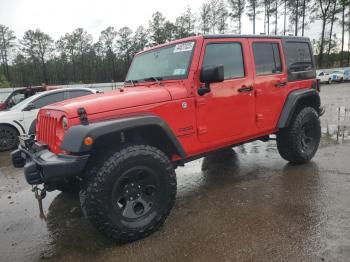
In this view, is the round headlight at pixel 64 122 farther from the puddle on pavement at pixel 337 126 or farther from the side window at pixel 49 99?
the puddle on pavement at pixel 337 126

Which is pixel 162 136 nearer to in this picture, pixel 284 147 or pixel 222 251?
pixel 222 251

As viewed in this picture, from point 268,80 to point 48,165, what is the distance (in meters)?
3.23

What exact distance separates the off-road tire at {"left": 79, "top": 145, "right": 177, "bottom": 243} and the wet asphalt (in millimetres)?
175

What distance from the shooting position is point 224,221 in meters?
3.38

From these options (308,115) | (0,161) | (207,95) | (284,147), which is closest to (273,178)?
(284,147)

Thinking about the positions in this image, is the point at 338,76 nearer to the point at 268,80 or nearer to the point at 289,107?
the point at 289,107

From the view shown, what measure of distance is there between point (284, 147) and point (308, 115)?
2.30 feet

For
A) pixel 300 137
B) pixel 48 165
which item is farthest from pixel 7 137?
pixel 300 137

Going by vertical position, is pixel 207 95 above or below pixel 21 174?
above

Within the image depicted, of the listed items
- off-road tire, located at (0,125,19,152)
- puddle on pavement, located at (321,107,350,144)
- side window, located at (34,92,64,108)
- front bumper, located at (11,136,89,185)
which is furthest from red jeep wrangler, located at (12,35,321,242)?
off-road tire, located at (0,125,19,152)

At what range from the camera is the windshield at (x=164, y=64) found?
3.71m

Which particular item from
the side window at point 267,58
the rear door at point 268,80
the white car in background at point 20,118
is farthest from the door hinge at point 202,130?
the white car in background at point 20,118

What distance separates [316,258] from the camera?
2611 millimetres

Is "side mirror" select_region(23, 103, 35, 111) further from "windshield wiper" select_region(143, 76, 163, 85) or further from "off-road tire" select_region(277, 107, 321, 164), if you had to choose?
"off-road tire" select_region(277, 107, 321, 164)
